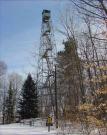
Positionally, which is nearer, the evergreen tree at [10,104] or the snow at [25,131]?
the snow at [25,131]

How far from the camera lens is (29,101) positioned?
210 feet

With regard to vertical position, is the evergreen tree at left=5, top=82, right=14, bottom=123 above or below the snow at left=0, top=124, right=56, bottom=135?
above

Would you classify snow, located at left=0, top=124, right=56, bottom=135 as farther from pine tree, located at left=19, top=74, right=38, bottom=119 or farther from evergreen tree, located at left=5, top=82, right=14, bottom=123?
evergreen tree, located at left=5, top=82, right=14, bottom=123

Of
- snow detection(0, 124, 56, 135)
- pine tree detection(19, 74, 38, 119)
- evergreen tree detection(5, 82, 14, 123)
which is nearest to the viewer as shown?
snow detection(0, 124, 56, 135)

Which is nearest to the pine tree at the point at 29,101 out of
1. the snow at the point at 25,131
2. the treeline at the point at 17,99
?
the treeline at the point at 17,99

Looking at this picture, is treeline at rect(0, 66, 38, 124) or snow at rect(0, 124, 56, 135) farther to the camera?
treeline at rect(0, 66, 38, 124)

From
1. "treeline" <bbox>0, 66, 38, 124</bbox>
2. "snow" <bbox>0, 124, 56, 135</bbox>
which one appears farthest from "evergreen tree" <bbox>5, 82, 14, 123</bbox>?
"snow" <bbox>0, 124, 56, 135</bbox>

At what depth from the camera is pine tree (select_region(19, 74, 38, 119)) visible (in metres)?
63.1

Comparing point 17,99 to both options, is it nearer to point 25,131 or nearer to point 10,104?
point 10,104

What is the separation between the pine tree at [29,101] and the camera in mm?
63062

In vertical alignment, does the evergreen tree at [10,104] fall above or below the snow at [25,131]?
above

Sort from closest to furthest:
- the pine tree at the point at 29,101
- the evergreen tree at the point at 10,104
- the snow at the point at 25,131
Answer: the snow at the point at 25,131 < the pine tree at the point at 29,101 < the evergreen tree at the point at 10,104

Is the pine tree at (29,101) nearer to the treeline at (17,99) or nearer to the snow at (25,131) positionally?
the treeline at (17,99)

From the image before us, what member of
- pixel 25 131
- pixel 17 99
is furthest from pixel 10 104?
pixel 25 131
